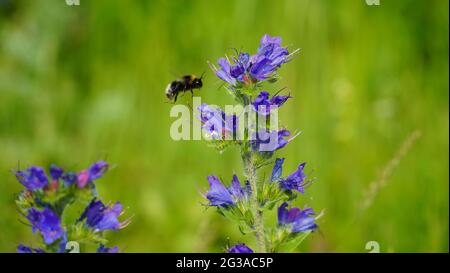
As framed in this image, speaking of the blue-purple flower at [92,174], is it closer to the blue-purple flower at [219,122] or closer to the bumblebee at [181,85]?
the blue-purple flower at [219,122]

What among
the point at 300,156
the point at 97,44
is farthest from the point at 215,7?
the point at 300,156

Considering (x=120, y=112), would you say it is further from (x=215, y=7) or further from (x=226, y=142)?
(x=226, y=142)

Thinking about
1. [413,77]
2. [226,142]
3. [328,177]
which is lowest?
[226,142]

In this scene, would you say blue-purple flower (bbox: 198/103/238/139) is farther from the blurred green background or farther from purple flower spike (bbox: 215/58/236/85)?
the blurred green background

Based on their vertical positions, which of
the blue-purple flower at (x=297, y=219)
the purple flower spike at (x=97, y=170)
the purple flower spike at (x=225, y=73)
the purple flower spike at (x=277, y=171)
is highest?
the purple flower spike at (x=225, y=73)

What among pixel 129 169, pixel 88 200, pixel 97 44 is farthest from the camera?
pixel 97 44

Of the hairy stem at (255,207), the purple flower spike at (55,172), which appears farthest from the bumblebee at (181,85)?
the purple flower spike at (55,172)

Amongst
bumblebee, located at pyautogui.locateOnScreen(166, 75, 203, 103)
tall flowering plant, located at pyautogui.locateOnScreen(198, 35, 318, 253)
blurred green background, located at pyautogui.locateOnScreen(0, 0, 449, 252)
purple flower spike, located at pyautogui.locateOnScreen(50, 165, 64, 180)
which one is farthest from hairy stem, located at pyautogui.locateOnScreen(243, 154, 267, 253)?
blurred green background, located at pyautogui.locateOnScreen(0, 0, 449, 252)
